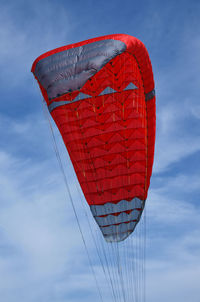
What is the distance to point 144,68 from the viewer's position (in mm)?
17781

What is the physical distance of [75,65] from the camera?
1653cm

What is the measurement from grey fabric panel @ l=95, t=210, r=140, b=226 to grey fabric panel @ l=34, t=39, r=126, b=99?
5137 millimetres

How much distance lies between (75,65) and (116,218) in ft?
19.7

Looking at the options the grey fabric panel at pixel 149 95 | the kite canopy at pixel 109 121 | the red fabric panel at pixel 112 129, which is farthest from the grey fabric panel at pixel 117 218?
the grey fabric panel at pixel 149 95

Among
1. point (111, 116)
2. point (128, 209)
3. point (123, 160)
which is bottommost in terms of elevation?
point (128, 209)

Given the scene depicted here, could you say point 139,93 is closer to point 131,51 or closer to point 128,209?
point 131,51

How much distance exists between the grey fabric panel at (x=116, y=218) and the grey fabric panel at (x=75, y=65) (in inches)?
202

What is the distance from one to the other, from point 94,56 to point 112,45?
762 millimetres

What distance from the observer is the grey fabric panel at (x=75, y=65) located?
53.4 ft

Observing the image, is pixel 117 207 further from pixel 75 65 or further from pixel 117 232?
pixel 75 65

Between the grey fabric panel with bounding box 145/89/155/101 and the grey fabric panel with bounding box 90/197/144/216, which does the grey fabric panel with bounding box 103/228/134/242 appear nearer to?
the grey fabric panel with bounding box 90/197/144/216

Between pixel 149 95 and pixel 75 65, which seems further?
pixel 149 95

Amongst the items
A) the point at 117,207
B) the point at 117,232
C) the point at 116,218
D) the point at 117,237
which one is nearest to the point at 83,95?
the point at 117,207

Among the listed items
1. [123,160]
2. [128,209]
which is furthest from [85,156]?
[128,209]
